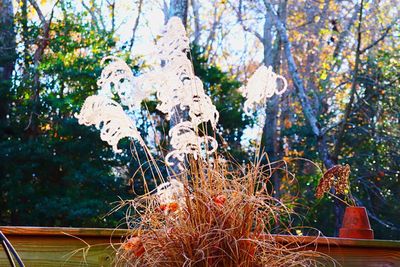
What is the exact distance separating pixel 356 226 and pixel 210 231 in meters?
1.10

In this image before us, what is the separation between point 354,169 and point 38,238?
7031 millimetres

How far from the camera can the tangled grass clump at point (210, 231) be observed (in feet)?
5.35

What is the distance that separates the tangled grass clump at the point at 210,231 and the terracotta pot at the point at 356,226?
889 millimetres

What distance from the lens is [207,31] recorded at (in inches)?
602

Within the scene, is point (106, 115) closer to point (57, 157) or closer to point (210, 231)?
point (210, 231)

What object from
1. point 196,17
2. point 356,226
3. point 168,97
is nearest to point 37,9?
point 196,17

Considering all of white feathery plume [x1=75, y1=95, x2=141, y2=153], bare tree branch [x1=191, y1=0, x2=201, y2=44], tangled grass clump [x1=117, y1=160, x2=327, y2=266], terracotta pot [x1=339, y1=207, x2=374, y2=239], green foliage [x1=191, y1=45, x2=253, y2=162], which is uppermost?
bare tree branch [x1=191, y1=0, x2=201, y2=44]

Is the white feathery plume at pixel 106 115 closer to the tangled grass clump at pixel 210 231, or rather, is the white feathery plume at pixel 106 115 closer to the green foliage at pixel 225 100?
the tangled grass clump at pixel 210 231

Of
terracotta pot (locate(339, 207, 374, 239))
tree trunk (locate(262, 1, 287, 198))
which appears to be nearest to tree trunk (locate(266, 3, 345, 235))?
tree trunk (locate(262, 1, 287, 198))

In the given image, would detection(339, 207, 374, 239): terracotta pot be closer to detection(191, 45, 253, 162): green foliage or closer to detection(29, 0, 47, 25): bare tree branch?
detection(191, 45, 253, 162): green foliage

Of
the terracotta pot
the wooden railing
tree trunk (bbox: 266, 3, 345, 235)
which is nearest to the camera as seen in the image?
the wooden railing

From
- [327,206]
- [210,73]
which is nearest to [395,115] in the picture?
[327,206]

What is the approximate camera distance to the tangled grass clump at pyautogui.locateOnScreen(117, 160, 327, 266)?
1632 mm

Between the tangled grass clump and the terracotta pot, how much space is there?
0.89 meters
